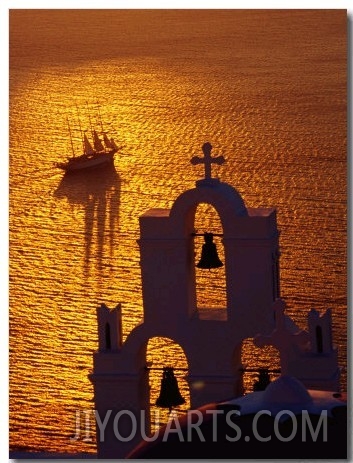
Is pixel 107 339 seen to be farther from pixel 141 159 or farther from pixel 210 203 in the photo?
pixel 141 159

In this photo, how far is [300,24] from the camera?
32.8 feet

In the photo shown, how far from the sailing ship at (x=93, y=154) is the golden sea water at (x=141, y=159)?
0.07 m

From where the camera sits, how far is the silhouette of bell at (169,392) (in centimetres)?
914

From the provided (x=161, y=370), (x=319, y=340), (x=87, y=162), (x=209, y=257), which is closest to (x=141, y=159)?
(x=87, y=162)

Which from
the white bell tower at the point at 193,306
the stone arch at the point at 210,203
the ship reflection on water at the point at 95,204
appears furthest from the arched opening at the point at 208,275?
the stone arch at the point at 210,203

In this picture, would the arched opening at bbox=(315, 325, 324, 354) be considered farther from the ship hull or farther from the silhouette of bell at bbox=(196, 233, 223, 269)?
the ship hull

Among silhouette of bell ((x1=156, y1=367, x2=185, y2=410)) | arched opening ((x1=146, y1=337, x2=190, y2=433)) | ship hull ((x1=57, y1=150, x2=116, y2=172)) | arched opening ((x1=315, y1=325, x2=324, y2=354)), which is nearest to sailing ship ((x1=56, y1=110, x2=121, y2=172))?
ship hull ((x1=57, y1=150, x2=116, y2=172))

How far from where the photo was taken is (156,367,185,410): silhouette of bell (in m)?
9.14

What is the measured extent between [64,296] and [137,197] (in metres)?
0.64

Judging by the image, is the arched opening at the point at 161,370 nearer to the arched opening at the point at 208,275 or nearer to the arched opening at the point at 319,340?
the arched opening at the point at 208,275

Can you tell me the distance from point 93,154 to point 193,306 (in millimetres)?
1527

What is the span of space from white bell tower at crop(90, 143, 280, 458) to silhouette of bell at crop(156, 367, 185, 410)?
76 mm
